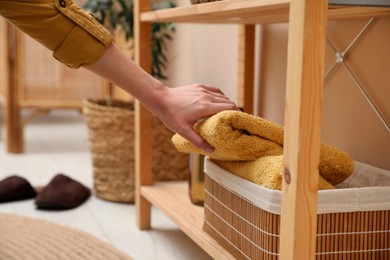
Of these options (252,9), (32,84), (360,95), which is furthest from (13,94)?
(252,9)

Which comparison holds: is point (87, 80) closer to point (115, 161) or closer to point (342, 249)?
point (115, 161)

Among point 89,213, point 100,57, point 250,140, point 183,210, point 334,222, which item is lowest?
point 89,213

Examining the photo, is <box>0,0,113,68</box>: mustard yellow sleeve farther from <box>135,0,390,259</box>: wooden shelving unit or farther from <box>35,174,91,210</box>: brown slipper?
<box>35,174,91,210</box>: brown slipper

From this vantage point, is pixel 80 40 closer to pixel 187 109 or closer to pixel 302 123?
pixel 187 109

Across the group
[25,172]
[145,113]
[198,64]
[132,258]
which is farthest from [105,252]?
[25,172]

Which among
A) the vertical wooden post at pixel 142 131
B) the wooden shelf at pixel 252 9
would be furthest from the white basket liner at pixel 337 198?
the vertical wooden post at pixel 142 131

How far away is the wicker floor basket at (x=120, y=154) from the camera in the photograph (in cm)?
174

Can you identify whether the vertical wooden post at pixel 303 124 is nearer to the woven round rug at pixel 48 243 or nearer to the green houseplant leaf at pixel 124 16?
the woven round rug at pixel 48 243

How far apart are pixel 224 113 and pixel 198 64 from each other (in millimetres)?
1157

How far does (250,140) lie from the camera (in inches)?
35.3

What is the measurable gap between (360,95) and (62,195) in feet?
3.14

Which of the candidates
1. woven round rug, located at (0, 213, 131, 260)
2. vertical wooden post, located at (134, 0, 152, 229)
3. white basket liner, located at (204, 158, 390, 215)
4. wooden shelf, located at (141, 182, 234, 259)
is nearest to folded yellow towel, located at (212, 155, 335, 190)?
white basket liner, located at (204, 158, 390, 215)

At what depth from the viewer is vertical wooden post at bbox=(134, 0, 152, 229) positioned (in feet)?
4.95

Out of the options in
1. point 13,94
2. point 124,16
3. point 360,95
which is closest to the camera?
point 360,95
